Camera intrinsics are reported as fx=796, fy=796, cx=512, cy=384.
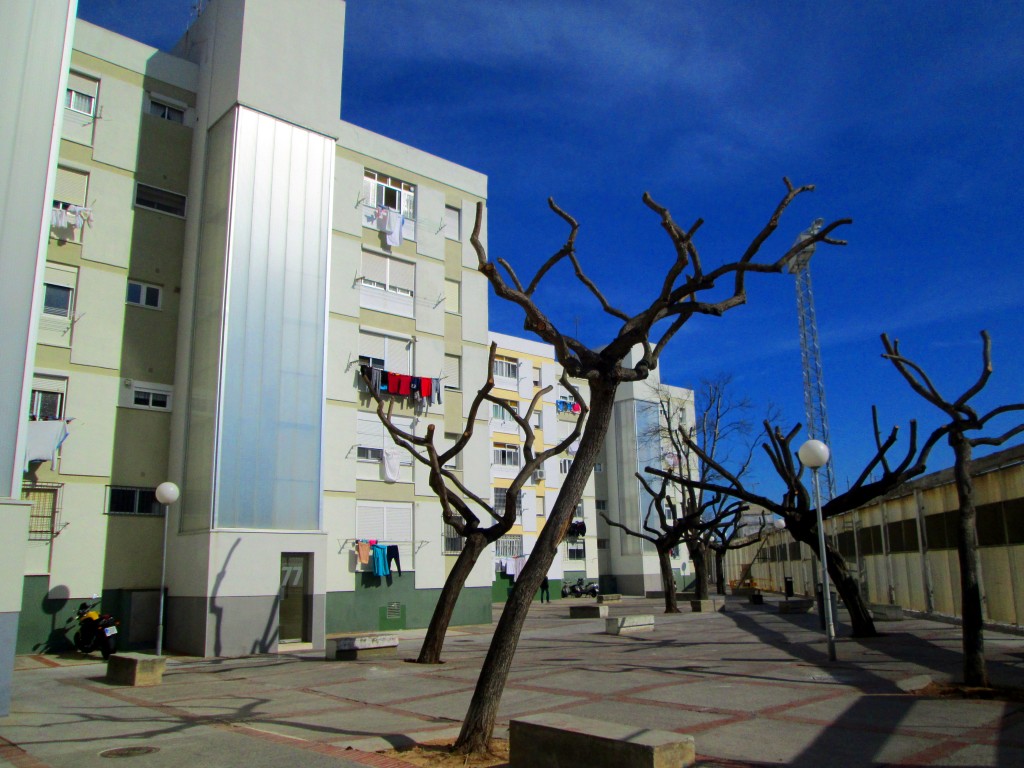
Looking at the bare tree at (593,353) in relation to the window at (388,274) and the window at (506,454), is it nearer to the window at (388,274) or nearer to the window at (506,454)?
the window at (388,274)

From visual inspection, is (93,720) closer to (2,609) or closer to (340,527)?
(2,609)

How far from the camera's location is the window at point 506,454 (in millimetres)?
46844

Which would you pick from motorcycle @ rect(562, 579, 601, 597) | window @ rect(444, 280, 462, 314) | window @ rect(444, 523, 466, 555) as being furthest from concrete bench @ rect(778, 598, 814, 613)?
motorcycle @ rect(562, 579, 601, 597)

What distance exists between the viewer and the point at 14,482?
34.8 feet

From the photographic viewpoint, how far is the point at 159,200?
22219mm

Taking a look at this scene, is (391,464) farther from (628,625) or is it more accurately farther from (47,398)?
(47,398)

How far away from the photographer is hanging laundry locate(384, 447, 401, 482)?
86.5ft

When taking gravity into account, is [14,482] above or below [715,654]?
above

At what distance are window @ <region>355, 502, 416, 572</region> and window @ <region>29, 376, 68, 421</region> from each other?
30.4 ft

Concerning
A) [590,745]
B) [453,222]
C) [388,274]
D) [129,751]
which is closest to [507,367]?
[453,222]

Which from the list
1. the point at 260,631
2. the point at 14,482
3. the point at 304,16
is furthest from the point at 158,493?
the point at 304,16

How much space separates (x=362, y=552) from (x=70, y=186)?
43.0 feet

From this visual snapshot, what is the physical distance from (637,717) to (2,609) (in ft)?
26.5

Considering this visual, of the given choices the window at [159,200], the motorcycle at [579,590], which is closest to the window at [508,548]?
the motorcycle at [579,590]
